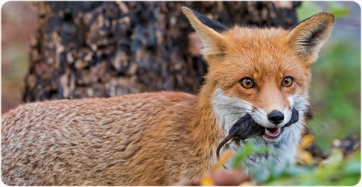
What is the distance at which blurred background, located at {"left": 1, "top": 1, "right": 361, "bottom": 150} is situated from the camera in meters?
11.2

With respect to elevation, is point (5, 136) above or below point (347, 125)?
above

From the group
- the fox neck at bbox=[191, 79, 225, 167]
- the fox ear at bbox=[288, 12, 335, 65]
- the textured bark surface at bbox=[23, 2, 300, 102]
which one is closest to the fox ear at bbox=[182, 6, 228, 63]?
the fox neck at bbox=[191, 79, 225, 167]

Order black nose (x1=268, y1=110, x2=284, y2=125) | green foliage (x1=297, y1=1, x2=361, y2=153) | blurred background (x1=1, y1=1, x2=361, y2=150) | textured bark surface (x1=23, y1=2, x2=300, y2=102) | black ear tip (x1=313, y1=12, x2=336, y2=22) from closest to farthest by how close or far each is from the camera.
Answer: black nose (x1=268, y1=110, x2=284, y2=125) → black ear tip (x1=313, y1=12, x2=336, y2=22) → textured bark surface (x1=23, y1=2, x2=300, y2=102) → green foliage (x1=297, y1=1, x2=361, y2=153) → blurred background (x1=1, y1=1, x2=361, y2=150)

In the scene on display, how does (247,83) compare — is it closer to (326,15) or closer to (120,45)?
(326,15)

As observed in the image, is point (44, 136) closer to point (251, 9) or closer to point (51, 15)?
point (51, 15)

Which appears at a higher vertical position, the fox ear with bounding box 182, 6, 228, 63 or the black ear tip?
the black ear tip

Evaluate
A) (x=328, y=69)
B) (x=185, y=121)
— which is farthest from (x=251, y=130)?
(x=328, y=69)

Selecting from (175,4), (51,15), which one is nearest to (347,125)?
(175,4)

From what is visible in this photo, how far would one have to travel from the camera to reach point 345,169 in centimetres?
204

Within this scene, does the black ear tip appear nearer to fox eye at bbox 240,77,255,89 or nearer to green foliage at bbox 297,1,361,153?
fox eye at bbox 240,77,255,89

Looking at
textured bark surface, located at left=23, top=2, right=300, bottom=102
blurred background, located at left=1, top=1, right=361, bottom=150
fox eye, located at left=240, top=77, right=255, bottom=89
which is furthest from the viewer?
blurred background, located at left=1, top=1, right=361, bottom=150

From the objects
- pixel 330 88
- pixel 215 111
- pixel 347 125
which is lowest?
pixel 347 125

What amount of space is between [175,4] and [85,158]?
3.39 metres

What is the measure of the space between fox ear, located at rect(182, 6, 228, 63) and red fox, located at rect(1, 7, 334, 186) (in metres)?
0.01
